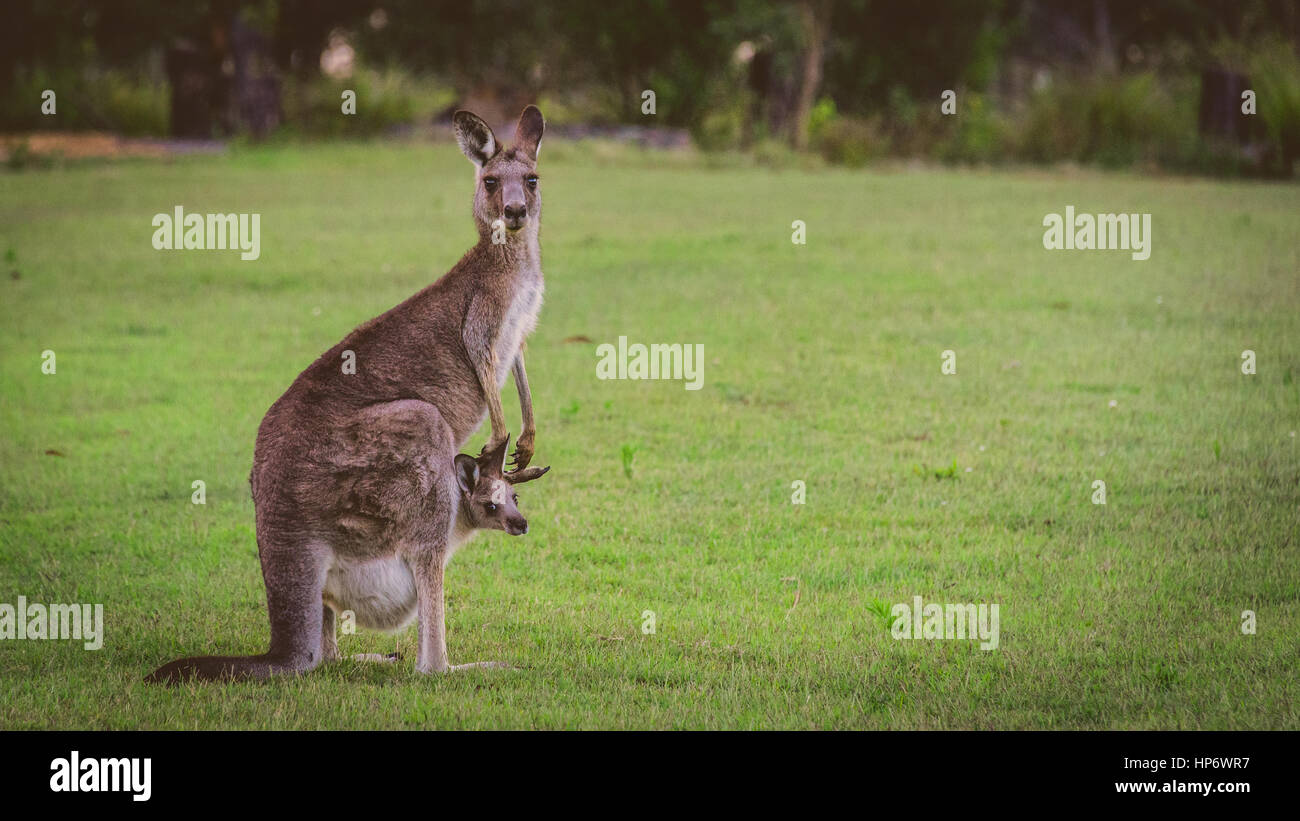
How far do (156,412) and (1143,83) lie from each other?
811 inches

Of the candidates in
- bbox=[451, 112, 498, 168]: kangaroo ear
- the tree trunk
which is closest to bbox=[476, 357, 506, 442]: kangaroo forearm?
bbox=[451, 112, 498, 168]: kangaroo ear

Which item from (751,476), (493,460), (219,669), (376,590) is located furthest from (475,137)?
(751,476)

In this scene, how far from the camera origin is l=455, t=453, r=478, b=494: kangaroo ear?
532 centimetres

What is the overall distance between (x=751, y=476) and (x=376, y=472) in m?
3.72

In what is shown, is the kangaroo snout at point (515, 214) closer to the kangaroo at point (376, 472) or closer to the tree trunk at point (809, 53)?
the kangaroo at point (376, 472)

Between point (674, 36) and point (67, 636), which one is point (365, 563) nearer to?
point (67, 636)

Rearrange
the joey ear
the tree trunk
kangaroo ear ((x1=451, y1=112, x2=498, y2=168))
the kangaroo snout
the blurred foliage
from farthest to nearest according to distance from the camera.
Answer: the tree trunk < the blurred foliage < the kangaroo snout < kangaroo ear ((x1=451, y1=112, x2=498, y2=168)) < the joey ear

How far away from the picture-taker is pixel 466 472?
5.35 meters

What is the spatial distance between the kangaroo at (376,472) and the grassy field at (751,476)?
24cm

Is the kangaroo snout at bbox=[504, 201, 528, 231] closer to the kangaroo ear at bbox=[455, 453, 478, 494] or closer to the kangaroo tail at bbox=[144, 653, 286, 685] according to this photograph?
the kangaroo ear at bbox=[455, 453, 478, 494]

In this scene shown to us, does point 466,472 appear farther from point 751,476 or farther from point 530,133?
point 751,476

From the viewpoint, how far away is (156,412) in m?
10.1

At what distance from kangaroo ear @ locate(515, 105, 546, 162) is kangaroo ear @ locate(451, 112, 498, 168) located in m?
0.12

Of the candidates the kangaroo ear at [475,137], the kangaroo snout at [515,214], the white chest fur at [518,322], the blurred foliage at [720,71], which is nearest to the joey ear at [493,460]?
the white chest fur at [518,322]
